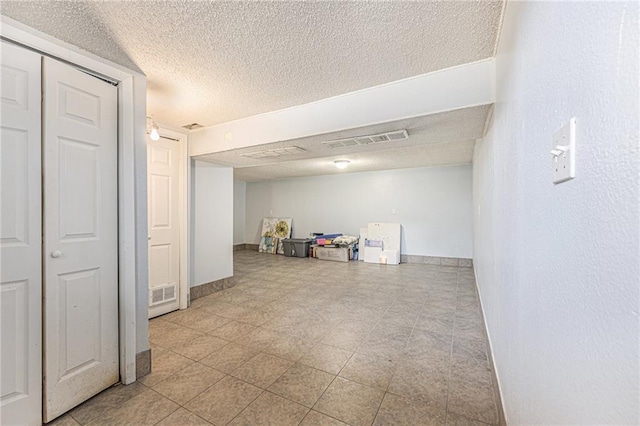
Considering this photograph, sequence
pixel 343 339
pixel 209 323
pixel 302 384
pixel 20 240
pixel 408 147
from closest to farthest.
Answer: pixel 20 240
pixel 302 384
pixel 343 339
pixel 209 323
pixel 408 147

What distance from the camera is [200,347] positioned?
2.42m

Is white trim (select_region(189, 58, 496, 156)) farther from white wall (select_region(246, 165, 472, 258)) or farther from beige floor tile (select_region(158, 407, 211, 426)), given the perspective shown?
white wall (select_region(246, 165, 472, 258))

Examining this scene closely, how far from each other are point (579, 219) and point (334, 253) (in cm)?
620

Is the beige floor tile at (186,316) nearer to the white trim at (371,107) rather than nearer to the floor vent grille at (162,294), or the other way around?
the floor vent grille at (162,294)

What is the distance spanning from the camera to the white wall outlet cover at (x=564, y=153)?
0.59 meters

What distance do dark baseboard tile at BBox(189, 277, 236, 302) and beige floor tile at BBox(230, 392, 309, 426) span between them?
2354 millimetres

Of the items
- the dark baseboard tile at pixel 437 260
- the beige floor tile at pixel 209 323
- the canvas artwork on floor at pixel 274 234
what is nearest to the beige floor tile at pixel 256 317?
the beige floor tile at pixel 209 323

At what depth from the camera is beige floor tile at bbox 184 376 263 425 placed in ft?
5.25

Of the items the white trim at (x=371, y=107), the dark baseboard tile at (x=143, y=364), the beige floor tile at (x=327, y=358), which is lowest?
the beige floor tile at (x=327, y=358)

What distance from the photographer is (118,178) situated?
1.89 m

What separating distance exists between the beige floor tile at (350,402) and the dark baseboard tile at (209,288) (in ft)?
8.43

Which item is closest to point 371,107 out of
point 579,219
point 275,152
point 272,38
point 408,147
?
point 272,38

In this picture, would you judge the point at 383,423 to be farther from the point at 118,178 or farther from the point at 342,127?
the point at 118,178

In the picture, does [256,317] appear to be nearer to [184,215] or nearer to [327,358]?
[327,358]
